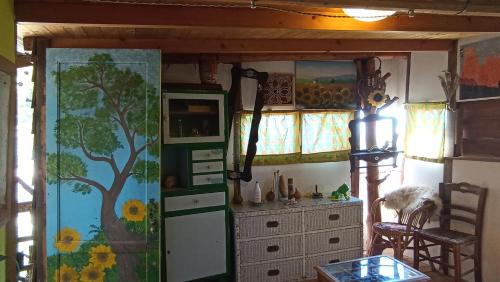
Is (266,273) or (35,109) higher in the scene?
(35,109)

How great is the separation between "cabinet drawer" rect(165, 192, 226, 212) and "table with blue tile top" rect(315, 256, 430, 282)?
3.54 feet

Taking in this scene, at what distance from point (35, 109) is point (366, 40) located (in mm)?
2843

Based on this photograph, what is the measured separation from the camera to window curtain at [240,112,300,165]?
13.2 feet

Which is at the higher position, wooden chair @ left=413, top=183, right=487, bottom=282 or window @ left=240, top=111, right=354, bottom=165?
window @ left=240, top=111, right=354, bottom=165

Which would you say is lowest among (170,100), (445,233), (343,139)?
(445,233)

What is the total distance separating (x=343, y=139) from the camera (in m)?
4.39

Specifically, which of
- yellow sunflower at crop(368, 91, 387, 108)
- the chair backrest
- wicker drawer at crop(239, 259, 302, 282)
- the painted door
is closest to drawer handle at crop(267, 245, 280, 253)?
Answer: wicker drawer at crop(239, 259, 302, 282)

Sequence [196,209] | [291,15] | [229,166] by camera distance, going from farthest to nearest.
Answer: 1. [229,166]
2. [196,209]
3. [291,15]

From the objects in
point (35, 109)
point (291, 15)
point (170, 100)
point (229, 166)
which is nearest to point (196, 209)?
point (229, 166)

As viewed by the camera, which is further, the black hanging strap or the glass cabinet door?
the black hanging strap

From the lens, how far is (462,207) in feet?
12.0

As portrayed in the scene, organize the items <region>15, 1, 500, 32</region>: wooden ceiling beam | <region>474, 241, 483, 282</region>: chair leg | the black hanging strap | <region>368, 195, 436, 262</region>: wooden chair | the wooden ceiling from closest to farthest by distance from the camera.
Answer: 1. the wooden ceiling
2. <region>15, 1, 500, 32</region>: wooden ceiling beam
3. <region>474, 241, 483, 282</region>: chair leg
4. <region>368, 195, 436, 262</region>: wooden chair
5. the black hanging strap

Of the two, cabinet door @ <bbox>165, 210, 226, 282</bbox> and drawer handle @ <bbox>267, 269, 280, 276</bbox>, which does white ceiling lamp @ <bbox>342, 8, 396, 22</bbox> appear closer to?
cabinet door @ <bbox>165, 210, 226, 282</bbox>

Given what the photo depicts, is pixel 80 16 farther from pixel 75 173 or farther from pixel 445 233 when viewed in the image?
pixel 445 233
